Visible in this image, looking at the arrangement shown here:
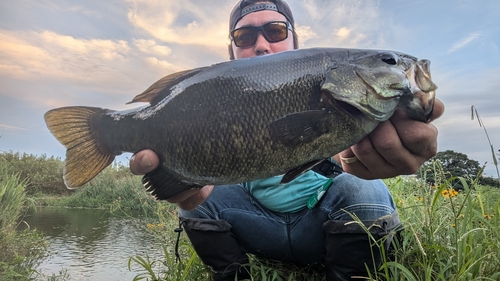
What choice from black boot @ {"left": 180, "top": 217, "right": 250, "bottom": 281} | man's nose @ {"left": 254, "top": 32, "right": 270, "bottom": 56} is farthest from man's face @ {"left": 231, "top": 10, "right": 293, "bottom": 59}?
black boot @ {"left": 180, "top": 217, "right": 250, "bottom": 281}

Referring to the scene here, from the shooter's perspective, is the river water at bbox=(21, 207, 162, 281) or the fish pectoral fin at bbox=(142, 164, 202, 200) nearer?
the fish pectoral fin at bbox=(142, 164, 202, 200)

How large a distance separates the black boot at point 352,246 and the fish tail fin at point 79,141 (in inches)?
54.5

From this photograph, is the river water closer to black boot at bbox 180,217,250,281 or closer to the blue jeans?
black boot at bbox 180,217,250,281

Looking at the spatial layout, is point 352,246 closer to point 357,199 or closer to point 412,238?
point 357,199

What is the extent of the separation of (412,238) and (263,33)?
81.1 inches

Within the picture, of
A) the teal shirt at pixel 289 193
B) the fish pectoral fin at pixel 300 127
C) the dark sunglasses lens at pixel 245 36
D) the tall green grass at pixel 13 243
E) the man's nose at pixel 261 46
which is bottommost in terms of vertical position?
the tall green grass at pixel 13 243

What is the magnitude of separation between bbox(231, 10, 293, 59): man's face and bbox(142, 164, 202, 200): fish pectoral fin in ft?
6.11

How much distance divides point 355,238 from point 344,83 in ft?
3.78

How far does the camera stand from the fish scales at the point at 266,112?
56.4 inches

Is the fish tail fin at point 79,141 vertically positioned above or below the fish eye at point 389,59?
below

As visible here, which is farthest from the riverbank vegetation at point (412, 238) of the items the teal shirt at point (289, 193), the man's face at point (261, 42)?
the man's face at point (261, 42)

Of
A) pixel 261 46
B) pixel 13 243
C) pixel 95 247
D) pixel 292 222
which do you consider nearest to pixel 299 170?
pixel 292 222

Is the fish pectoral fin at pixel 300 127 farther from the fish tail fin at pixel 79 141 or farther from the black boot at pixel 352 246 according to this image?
the black boot at pixel 352 246

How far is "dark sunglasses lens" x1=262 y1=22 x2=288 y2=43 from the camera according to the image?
325 centimetres
